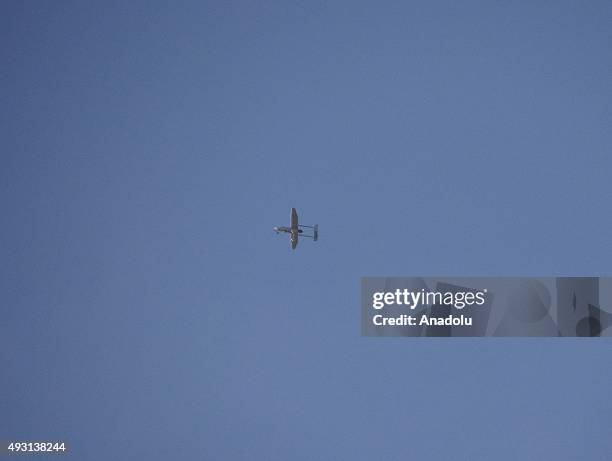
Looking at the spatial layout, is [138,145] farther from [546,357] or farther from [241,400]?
[546,357]

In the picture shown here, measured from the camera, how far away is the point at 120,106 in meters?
3.38

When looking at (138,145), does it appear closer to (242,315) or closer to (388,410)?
(242,315)

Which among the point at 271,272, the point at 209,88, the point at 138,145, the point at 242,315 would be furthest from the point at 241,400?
the point at 209,88

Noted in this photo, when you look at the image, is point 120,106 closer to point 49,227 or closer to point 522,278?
point 49,227

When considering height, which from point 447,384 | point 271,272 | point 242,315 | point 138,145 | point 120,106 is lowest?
point 447,384

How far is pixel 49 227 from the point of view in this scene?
3.34m

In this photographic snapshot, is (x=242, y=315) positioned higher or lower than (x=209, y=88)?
lower

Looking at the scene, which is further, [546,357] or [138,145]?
[138,145]

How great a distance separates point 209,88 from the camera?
3371mm

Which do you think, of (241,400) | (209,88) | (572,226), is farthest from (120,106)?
(572,226)

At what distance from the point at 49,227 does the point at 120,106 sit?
2.63 ft

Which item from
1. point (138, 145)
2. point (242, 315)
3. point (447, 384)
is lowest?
point (447, 384)

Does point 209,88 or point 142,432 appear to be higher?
point 209,88

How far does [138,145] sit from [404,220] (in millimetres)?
1574
